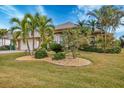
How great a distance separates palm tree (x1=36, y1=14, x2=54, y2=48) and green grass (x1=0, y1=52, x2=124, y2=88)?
166 centimetres

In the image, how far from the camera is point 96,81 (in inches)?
304

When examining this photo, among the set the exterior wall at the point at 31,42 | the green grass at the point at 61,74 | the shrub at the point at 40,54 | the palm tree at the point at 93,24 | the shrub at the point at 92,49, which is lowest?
the green grass at the point at 61,74

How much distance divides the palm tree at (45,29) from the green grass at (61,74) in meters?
1.66

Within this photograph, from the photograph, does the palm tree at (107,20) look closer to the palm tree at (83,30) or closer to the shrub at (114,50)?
the shrub at (114,50)

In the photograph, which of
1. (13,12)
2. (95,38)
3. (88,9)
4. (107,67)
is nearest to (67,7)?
(88,9)

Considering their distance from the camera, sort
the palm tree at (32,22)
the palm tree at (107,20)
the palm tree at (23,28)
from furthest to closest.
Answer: the palm tree at (107,20)
the palm tree at (23,28)
the palm tree at (32,22)

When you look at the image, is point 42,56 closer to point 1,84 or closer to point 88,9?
point 88,9

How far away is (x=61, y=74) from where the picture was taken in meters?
8.65

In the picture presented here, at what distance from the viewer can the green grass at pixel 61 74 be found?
24.4 ft

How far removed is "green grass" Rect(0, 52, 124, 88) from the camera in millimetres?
7449

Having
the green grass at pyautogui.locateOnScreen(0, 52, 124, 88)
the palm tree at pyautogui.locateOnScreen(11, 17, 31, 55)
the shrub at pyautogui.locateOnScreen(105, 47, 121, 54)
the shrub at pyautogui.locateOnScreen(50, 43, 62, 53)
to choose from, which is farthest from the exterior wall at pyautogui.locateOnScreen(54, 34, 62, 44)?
the shrub at pyautogui.locateOnScreen(105, 47, 121, 54)

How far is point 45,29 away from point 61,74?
357cm

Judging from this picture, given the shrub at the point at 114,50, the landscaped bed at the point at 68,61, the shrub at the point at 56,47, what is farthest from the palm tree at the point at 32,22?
the shrub at the point at 114,50

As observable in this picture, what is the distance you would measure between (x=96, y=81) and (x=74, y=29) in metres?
4.18
